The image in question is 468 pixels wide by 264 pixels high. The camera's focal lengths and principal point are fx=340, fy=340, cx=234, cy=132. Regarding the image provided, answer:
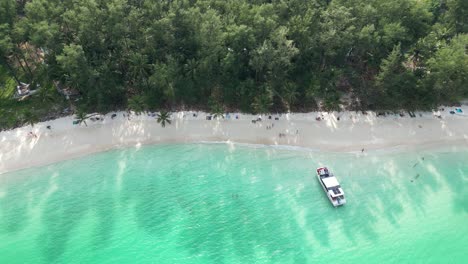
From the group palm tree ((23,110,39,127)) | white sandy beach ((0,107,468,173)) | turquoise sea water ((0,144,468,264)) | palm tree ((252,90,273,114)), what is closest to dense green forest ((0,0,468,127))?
palm tree ((252,90,273,114))

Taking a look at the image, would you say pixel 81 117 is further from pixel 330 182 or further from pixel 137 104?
pixel 330 182

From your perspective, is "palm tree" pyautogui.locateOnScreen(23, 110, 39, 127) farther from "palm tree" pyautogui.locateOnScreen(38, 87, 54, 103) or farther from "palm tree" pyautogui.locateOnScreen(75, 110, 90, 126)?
"palm tree" pyautogui.locateOnScreen(75, 110, 90, 126)

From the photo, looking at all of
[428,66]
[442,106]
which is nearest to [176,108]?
[428,66]

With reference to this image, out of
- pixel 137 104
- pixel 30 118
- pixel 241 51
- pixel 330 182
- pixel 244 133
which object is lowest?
pixel 330 182

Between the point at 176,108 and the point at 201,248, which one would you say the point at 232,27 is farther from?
A: the point at 201,248

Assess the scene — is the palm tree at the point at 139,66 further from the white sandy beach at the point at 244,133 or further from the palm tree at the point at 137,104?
the white sandy beach at the point at 244,133

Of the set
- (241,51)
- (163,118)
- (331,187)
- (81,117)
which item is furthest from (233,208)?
(81,117)

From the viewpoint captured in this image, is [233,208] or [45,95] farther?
[45,95]
